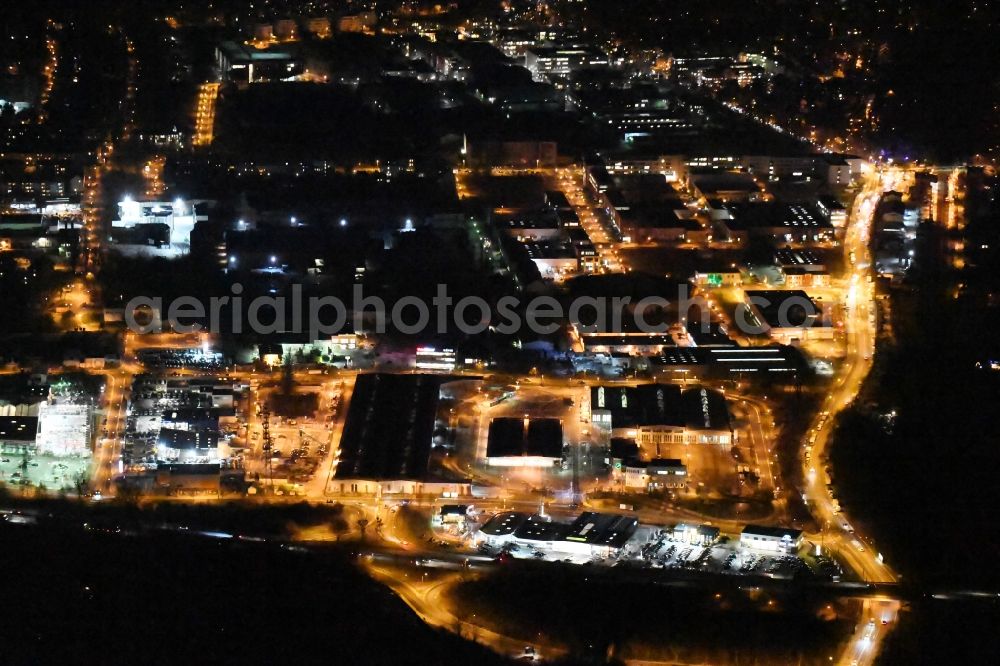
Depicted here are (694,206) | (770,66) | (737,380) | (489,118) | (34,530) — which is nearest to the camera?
(34,530)

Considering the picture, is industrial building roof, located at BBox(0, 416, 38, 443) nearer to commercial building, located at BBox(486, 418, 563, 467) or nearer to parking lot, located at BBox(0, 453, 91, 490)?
parking lot, located at BBox(0, 453, 91, 490)

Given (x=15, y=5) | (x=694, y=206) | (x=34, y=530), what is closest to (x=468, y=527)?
(x=34, y=530)

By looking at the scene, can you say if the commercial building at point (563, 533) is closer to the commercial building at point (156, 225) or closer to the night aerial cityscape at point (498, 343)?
the night aerial cityscape at point (498, 343)

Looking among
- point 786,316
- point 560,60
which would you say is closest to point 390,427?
point 786,316

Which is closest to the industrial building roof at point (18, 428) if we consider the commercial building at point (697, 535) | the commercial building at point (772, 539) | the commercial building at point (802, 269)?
the commercial building at point (697, 535)

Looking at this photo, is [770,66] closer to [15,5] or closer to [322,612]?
[15,5]

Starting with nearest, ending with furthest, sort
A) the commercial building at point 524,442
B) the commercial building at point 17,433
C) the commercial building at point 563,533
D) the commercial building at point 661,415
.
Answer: the commercial building at point 563,533
the commercial building at point 524,442
the commercial building at point 17,433
the commercial building at point 661,415

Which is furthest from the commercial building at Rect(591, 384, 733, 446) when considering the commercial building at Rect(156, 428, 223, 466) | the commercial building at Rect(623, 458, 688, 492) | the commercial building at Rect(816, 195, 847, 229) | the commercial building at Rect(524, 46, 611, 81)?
the commercial building at Rect(524, 46, 611, 81)
